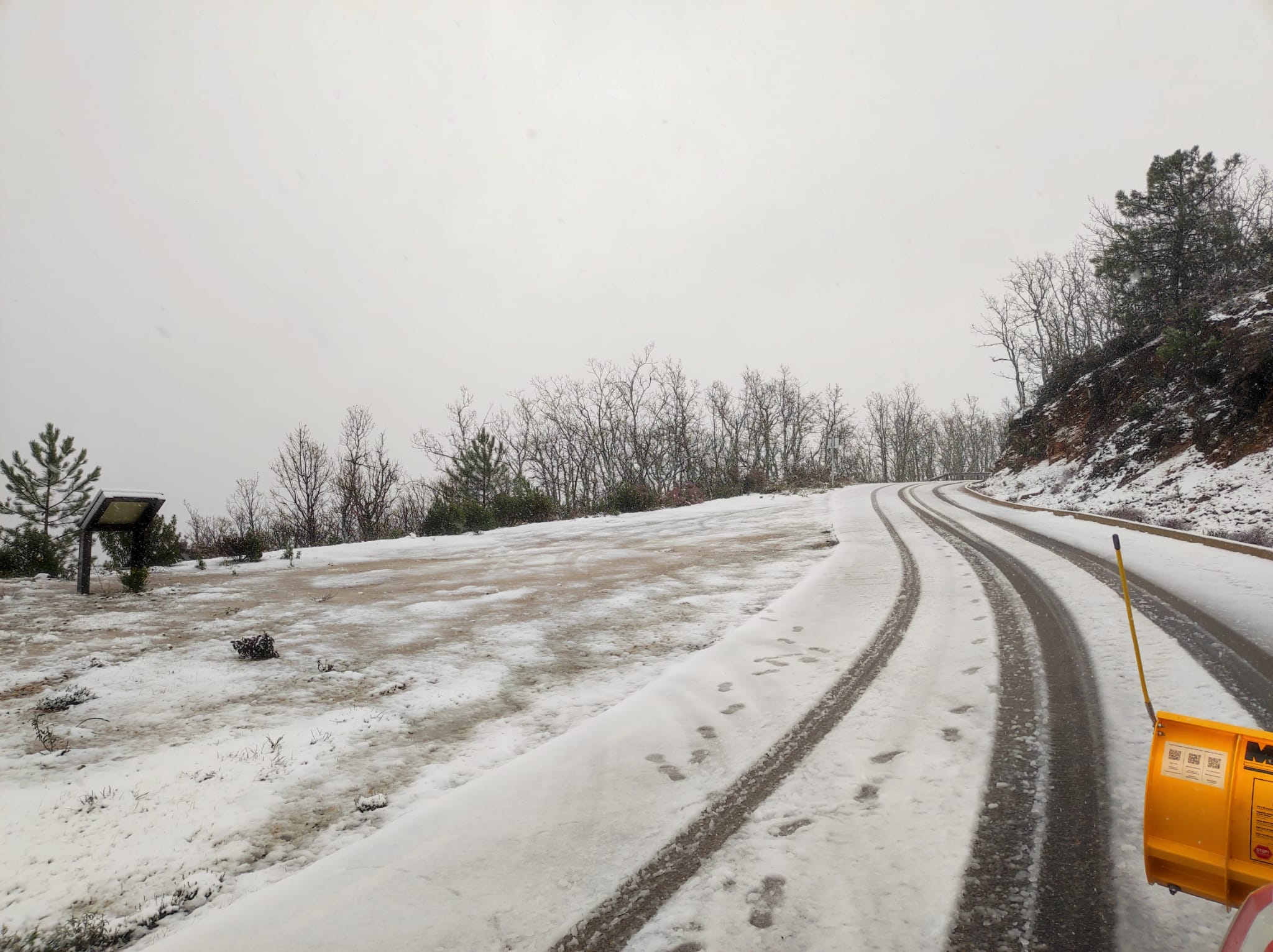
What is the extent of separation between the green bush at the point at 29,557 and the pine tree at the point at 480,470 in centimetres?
2027

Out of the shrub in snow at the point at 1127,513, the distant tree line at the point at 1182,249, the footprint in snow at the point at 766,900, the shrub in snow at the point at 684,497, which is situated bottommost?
the footprint in snow at the point at 766,900

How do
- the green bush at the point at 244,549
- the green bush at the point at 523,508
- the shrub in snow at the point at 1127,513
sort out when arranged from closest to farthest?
the shrub in snow at the point at 1127,513, the green bush at the point at 244,549, the green bush at the point at 523,508

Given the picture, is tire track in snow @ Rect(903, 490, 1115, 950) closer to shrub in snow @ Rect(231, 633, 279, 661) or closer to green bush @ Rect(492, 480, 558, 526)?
shrub in snow @ Rect(231, 633, 279, 661)

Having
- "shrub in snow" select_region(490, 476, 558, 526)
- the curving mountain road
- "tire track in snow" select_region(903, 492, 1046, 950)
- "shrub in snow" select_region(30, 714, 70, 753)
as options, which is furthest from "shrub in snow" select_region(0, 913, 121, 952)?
"shrub in snow" select_region(490, 476, 558, 526)

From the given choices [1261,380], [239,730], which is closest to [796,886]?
[239,730]

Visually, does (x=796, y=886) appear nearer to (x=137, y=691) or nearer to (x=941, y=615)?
(x=941, y=615)

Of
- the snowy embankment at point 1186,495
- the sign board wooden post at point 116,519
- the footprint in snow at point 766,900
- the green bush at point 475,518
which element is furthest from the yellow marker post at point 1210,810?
the green bush at point 475,518

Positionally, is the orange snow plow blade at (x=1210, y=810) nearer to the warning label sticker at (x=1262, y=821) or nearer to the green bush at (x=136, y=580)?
the warning label sticker at (x=1262, y=821)

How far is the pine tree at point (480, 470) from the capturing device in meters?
33.0

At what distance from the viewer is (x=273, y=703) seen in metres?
4.38

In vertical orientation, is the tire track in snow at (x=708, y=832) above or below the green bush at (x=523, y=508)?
below

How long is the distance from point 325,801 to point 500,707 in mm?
1385

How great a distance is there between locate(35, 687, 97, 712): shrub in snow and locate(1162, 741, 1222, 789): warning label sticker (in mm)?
6304

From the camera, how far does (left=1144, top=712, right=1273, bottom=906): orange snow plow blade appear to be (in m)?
1.52
